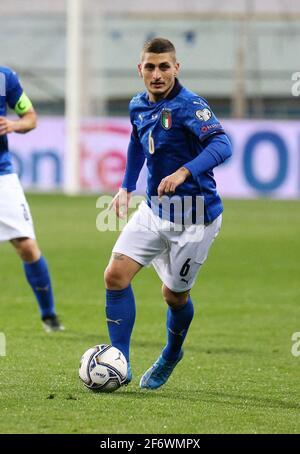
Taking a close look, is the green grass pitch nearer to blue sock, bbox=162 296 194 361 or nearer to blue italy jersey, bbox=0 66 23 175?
blue sock, bbox=162 296 194 361

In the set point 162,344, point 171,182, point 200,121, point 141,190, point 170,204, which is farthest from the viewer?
point 141,190

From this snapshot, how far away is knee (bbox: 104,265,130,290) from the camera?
654 centimetres

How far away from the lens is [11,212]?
347 inches

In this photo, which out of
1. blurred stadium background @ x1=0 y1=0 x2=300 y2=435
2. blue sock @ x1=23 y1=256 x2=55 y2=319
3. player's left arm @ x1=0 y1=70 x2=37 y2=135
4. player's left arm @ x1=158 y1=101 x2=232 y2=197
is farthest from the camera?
blue sock @ x1=23 y1=256 x2=55 y2=319

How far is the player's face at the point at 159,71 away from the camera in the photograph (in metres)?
6.47

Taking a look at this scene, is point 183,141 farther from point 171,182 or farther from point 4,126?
point 4,126

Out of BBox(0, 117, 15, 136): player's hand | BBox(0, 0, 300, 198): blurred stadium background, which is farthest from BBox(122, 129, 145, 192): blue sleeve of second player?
BBox(0, 0, 300, 198): blurred stadium background

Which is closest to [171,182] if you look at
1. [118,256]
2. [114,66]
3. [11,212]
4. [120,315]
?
[118,256]

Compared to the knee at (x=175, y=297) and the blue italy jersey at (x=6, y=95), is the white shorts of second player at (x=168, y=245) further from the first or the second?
the blue italy jersey at (x=6, y=95)

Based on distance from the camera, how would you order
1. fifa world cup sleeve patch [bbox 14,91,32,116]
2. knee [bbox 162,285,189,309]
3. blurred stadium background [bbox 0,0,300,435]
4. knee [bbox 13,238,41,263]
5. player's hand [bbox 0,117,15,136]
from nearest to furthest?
blurred stadium background [bbox 0,0,300,435], knee [bbox 162,285,189,309], player's hand [bbox 0,117,15,136], fifa world cup sleeve patch [bbox 14,91,32,116], knee [bbox 13,238,41,263]

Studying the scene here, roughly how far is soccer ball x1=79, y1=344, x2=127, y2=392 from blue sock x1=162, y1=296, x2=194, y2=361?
0.52 meters

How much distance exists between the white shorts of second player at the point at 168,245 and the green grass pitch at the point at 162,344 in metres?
0.66

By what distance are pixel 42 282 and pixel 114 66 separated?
72.3ft

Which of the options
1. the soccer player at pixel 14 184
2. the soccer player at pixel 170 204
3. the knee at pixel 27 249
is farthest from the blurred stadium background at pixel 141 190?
the soccer player at pixel 14 184
